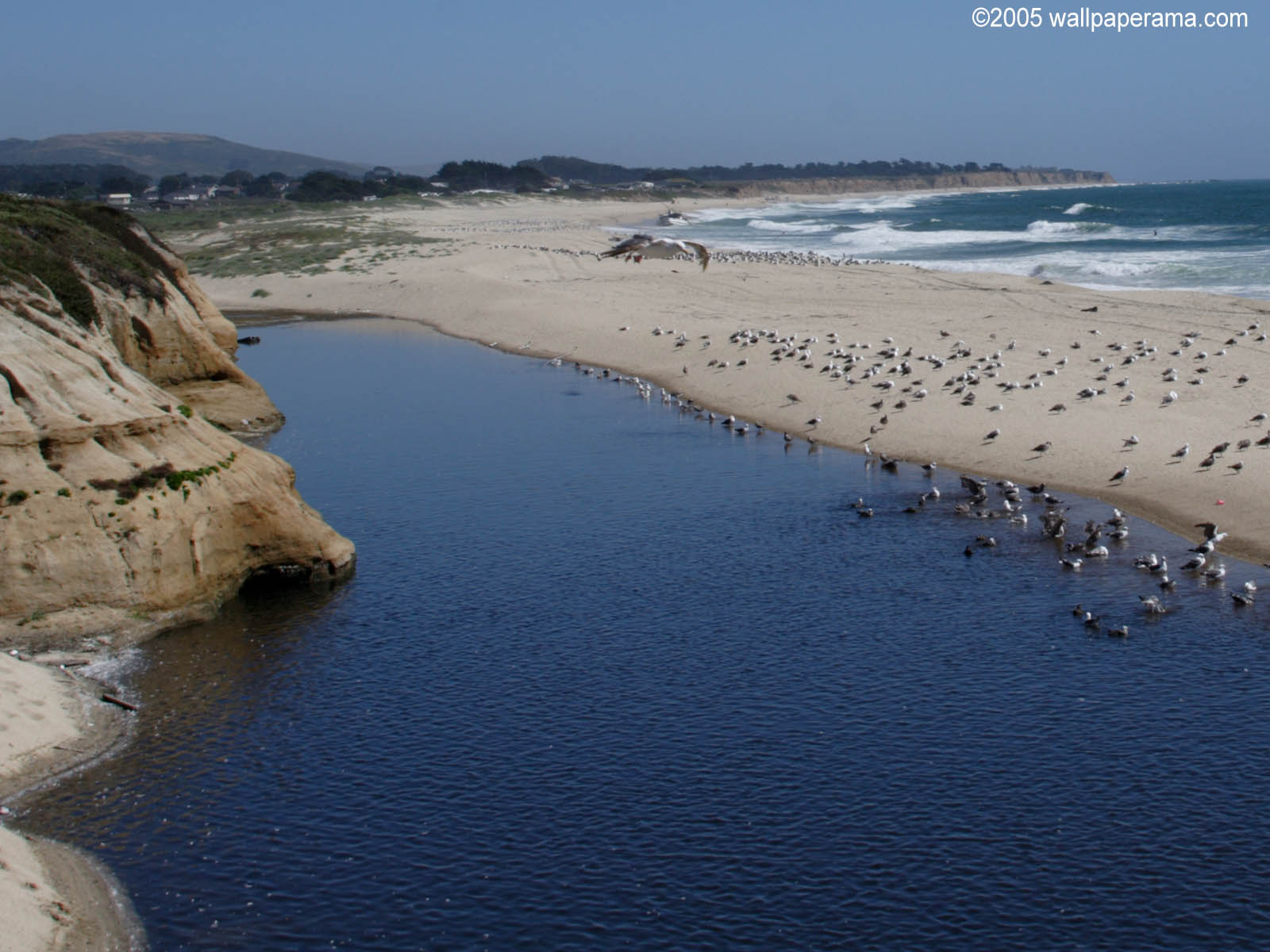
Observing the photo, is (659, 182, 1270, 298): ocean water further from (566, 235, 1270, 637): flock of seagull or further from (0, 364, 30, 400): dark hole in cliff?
(0, 364, 30, 400): dark hole in cliff

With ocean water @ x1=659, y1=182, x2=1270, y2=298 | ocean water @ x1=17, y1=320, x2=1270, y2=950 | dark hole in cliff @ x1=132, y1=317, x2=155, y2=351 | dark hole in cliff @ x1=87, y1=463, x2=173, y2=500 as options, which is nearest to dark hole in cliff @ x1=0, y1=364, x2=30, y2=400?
dark hole in cliff @ x1=87, y1=463, x2=173, y2=500

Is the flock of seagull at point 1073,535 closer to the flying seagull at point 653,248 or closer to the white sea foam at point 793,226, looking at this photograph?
the flying seagull at point 653,248

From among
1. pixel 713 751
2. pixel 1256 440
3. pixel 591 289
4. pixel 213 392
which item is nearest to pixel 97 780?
pixel 713 751

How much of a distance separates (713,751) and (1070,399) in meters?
18.8

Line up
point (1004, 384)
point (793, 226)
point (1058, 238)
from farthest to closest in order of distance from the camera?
point (793, 226) → point (1058, 238) → point (1004, 384)

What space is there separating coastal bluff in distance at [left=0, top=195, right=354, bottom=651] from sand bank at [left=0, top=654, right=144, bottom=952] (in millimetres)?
1701

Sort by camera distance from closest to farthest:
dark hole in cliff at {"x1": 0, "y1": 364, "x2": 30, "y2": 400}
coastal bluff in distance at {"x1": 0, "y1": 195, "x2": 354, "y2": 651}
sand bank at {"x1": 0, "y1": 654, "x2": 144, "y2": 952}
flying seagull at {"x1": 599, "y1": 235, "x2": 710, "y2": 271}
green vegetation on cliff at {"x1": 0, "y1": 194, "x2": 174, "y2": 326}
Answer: sand bank at {"x1": 0, "y1": 654, "x2": 144, "y2": 952}, coastal bluff in distance at {"x1": 0, "y1": 195, "x2": 354, "y2": 651}, dark hole in cliff at {"x1": 0, "y1": 364, "x2": 30, "y2": 400}, flying seagull at {"x1": 599, "y1": 235, "x2": 710, "y2": 271}, green vegetation on cliff at {"x1": 0, "y1": 194, "x2": 174, "y2": 326}

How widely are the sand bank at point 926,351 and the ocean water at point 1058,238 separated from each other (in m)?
6.10

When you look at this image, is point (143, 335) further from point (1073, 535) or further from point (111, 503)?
point (1073, 535)

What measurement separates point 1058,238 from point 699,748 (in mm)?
75695

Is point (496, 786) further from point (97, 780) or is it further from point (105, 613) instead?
point (105, 613)

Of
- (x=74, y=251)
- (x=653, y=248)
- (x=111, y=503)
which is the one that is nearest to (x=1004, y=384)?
(x=653, y=248)

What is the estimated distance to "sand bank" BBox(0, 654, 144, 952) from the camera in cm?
1079

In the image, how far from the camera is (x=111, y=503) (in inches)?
710
